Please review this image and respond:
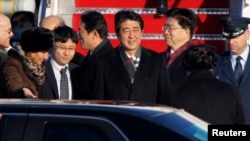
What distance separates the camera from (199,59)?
25.4 feet

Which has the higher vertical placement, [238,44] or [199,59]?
[199,59]

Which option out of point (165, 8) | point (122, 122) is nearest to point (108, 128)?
point (122, 122)

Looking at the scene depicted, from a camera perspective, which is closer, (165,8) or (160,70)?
(160,70)

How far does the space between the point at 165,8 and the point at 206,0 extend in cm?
50

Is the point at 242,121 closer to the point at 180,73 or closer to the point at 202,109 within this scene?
the point at 202,109

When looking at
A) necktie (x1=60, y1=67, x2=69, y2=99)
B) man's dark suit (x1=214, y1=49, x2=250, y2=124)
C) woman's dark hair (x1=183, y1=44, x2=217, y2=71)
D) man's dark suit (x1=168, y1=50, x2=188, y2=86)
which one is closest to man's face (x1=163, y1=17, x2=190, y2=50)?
man's dark suit (x1=168, y1=50, x2=188, y2=86)

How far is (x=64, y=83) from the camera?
8953mm

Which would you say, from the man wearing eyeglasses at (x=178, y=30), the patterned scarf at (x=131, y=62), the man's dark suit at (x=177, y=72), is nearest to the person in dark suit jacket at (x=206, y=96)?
the patterned scarf at (x=131, y=62)

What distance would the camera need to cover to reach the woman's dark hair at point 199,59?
7.71 meters

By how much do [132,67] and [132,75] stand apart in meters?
0.08

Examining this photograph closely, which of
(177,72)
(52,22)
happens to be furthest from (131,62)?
(52,22)

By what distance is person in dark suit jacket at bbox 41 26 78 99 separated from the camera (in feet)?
28.9

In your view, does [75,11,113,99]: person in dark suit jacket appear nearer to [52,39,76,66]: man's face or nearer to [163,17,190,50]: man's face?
[52,39,76,66]: man's face

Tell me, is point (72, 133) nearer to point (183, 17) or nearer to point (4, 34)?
point (4, 34)
